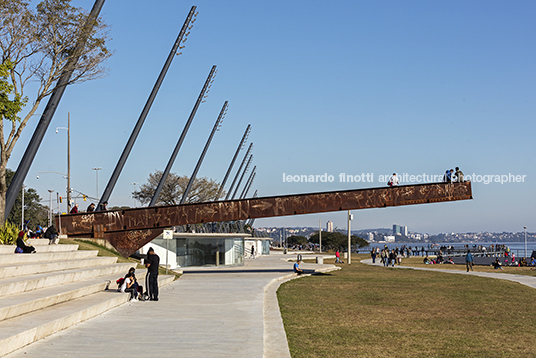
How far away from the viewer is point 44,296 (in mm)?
11523

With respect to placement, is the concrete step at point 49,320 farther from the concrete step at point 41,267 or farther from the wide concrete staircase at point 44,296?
the concrete step at point 41,267

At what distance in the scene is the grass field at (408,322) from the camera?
9.78 meters

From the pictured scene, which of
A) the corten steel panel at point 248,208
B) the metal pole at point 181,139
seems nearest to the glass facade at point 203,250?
the metal pole at point 181,139

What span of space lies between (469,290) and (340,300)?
742 cm

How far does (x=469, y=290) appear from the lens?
22297 millimetres

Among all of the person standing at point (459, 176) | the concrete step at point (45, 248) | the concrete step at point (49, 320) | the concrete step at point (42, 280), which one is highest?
the person standing at point (459, 176)

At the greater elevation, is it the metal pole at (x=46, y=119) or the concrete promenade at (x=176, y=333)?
the metal pole at (x=46, y=119)

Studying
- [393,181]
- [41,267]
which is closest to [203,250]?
[393,181]

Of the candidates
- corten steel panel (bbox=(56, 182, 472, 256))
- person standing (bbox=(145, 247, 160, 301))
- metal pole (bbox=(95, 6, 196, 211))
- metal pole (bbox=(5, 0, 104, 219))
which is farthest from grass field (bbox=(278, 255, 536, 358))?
metal pole (bbox=(95, 6, 196, 211))

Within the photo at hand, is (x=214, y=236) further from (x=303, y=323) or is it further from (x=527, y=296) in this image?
(x=303, y=323)

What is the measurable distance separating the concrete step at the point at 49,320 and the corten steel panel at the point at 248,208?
51.0 feet

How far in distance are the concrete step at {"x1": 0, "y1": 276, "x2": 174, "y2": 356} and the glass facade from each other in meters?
25.8

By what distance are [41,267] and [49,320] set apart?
19.9 feet

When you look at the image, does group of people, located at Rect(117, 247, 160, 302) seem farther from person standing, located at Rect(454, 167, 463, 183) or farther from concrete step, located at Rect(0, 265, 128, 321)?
person standing, located at Rect(454, 167, 463, 183)
